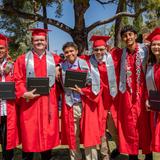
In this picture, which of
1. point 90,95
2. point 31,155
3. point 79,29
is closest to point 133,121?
point 90,95

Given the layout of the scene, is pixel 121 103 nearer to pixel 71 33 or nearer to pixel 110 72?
pixel 110 72

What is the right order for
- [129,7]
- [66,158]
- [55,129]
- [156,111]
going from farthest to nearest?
1. [129,7]
2. [66,158]
3. [55,129]
4. [156,111]

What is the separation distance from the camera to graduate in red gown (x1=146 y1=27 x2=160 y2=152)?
17.8ft

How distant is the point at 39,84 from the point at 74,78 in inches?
18.6

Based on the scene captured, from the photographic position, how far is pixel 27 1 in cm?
1272

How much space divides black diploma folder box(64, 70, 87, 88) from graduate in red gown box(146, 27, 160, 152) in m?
0.85

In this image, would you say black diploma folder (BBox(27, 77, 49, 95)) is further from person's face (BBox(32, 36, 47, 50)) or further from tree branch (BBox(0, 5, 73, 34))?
tree branch (BBox(0, 5, 73, 34))

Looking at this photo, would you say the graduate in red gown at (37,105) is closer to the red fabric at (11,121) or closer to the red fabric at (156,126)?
the red fabric at (11,121)

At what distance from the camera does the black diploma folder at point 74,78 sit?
5625 millimetres

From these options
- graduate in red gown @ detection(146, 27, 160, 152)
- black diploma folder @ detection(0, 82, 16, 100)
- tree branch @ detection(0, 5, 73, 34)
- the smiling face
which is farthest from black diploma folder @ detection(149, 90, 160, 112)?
tree branch @ detection(0, 5, 73, 34)

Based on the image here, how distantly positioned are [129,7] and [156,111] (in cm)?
769

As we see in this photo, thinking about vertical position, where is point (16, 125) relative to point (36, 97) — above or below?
below

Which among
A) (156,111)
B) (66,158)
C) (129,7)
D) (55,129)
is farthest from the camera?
(129,7)

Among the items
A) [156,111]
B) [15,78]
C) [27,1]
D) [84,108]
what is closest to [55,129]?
[84,108]
